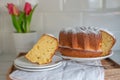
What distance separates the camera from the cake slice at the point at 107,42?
738 millimetres

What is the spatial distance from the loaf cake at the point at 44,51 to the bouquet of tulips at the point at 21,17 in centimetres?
27

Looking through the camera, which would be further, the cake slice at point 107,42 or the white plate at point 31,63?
the cake slice at point 107,42

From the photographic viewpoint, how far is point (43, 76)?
572mm

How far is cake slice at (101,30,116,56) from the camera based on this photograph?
2.42 ft

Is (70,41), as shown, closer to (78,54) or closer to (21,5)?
(78,54)

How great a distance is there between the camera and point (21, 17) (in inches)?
35.6

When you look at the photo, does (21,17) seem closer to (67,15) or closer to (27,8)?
(27,8)

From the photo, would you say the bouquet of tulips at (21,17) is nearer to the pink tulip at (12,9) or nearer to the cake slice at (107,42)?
the pink tulip at (12,9)

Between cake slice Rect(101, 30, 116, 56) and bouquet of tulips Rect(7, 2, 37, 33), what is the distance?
323mm

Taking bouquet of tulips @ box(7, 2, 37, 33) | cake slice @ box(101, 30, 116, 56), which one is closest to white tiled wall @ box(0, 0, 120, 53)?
bouquet of tulips @ box(7, 2, 37, 33)

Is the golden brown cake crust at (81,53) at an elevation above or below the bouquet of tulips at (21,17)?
below

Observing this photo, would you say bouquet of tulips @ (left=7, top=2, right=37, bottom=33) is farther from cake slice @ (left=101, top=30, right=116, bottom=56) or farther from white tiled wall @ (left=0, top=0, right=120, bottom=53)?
cake slice @ (left=101, top=30, right=116, bottom=56)

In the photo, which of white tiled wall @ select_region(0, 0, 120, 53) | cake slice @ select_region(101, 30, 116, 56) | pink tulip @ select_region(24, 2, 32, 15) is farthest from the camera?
white tiled wall @ select_region(0, 0, 120, 53)

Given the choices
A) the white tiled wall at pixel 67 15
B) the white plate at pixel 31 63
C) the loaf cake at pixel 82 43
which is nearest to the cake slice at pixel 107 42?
the loaf cake at pixel 82 43
